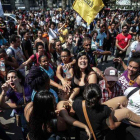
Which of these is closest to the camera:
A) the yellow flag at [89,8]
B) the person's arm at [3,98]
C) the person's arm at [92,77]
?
the person's arm at [3,98]

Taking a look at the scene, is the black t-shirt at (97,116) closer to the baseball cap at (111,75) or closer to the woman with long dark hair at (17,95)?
the baseball cap at (111,75)

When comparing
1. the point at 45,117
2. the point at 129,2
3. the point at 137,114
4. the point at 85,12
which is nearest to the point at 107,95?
the point at 137,114

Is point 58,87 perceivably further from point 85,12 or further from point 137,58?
point 85,12

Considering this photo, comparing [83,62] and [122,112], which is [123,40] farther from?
[122,112]

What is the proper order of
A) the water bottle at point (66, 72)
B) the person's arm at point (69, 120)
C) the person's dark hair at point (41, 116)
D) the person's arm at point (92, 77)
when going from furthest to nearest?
the water bottle at point (66, 72) → the person's arm at point (92, 77) → the person's arm at point (69, 120) → the person's dark hair at point (41, 116)

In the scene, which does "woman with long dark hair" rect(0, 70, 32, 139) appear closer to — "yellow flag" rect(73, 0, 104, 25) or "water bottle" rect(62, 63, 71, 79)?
"water bottle" rect(62, 63, 71, 79)

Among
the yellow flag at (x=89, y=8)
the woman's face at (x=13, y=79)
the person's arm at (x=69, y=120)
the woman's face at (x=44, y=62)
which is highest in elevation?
the yellow flag at (x=89, y=8)

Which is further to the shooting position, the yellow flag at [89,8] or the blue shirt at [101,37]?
the blue shirt at [101,37]

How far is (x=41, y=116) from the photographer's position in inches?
69.1

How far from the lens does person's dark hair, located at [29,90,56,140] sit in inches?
68.4

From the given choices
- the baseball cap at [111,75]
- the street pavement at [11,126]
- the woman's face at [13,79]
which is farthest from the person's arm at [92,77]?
the street pavement at [11,126]

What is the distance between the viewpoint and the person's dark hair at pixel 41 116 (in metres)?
1.74

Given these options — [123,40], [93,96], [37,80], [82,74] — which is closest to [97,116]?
[93,96]

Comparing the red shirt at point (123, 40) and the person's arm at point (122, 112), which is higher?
the red shirt at point (123, 40)
